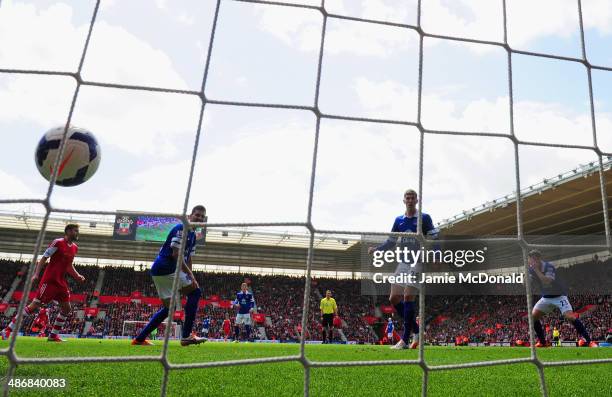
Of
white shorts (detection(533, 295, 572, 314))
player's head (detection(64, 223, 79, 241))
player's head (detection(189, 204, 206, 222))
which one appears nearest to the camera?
player's head (detection(189, 204, 206, 222))

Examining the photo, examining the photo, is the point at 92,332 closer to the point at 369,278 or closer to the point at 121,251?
the point at 121,251

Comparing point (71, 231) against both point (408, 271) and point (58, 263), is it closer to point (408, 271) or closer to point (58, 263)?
point (58, 263)

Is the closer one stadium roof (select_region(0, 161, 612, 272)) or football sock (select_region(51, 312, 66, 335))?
football sock (select_region(51, 312, 66, 335))

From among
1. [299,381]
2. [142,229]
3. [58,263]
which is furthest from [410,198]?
[142,229]

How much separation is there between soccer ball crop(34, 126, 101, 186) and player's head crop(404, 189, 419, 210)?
3.08 m

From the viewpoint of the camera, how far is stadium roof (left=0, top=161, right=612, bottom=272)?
51.9 ft

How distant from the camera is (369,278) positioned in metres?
33.5

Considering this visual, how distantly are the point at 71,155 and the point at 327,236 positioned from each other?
14630mm

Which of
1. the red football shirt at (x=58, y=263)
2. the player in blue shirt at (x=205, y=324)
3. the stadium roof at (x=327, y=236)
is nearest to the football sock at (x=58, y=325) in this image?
the red football shirt at (x=58, y=263)

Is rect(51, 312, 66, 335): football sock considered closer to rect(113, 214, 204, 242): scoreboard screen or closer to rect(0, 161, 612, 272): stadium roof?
rect(0, 161, 612, 272): stadium roof

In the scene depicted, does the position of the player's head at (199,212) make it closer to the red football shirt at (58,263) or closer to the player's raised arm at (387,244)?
the player's raised arm at (387,244)

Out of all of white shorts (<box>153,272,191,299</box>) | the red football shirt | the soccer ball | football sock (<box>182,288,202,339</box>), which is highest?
the soccer ball

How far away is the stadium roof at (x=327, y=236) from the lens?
1583cm

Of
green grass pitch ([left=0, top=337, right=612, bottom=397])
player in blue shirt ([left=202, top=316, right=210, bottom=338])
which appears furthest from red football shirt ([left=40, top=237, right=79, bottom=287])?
player in blue shirt ([left=202, top=316, right=210, bottom=338])
